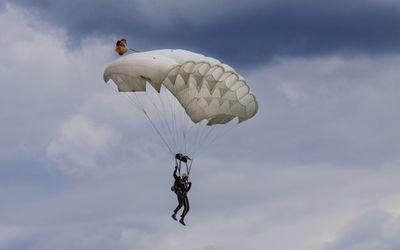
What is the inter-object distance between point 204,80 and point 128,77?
458 cm

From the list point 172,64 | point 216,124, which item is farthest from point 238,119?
point 172,64

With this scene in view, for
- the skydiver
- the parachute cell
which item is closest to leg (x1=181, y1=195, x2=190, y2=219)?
the skydiver

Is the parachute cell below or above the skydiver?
above

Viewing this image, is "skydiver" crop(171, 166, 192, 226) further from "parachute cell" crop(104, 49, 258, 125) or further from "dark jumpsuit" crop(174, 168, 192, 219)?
"parachute cell" crop(104, 49, 258, 125)

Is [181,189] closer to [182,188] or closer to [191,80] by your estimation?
[182,188]

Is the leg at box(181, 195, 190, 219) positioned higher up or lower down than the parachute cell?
lower down

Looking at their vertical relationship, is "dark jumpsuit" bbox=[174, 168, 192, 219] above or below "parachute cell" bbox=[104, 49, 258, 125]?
below

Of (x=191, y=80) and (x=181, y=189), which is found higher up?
(x=191, y=80)

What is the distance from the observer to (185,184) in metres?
65.9

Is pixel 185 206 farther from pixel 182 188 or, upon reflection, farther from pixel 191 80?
pixel 191 80

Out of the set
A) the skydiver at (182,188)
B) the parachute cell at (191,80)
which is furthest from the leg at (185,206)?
the parachute cell at (191,80)

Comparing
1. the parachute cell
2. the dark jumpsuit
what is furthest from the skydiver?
the parachute cell

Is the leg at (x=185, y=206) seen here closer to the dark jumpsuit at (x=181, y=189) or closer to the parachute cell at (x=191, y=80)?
the dark jumpsuit at (x=181, y=189)

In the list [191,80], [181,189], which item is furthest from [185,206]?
[191,80]
